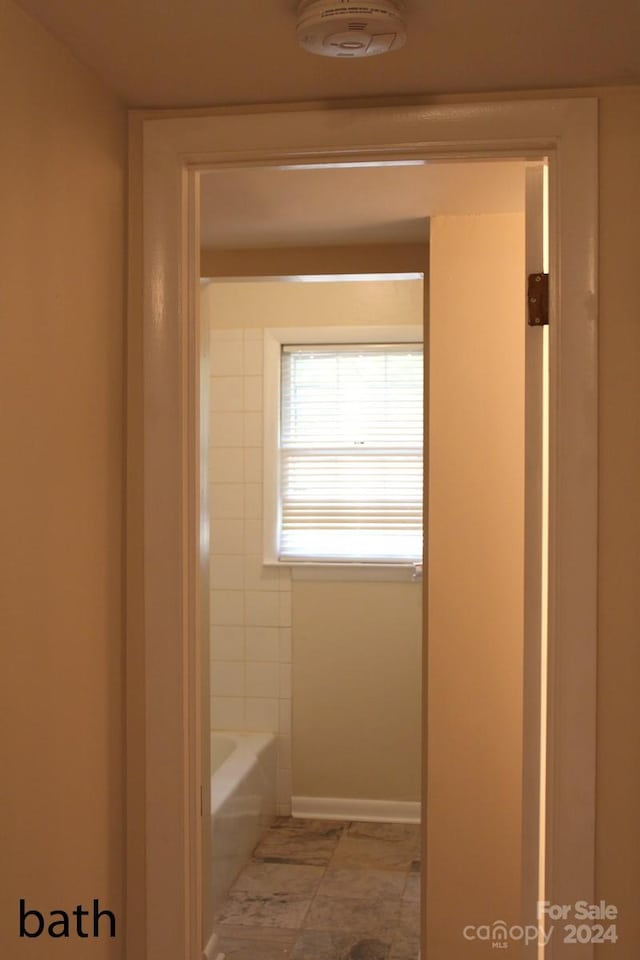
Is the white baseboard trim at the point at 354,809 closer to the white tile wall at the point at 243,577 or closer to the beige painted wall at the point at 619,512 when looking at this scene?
the white tile wall at the point at 243,577

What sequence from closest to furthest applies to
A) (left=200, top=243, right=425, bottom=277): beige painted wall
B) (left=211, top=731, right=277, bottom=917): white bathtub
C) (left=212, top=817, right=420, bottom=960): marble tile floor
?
1. (left=200, top=243, right=425, bottom=277): beige painted wall
2. (left=212, top=817, right=420, bottom=960): marble tile floor
3. (left=211, top=731, right=277, bottom=917): white bathtub

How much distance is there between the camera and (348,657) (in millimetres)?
4801

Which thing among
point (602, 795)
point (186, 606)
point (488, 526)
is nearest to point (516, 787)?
point (488, 526)

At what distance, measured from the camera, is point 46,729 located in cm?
154

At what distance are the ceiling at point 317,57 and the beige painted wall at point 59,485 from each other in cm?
8

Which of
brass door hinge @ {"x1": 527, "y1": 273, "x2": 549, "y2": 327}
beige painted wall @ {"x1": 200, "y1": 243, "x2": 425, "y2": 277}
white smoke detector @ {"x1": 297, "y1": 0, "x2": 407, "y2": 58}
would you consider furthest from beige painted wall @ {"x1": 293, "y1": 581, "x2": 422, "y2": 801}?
white smoke detector @ {"x1": 297, "y1": 0, "x2": 407, "y2": 58}

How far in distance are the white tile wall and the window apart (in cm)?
11

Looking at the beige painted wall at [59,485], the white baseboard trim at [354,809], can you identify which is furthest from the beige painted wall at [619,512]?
the white baseboard trim at [354,809]

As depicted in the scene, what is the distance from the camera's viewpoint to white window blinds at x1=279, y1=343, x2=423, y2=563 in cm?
483

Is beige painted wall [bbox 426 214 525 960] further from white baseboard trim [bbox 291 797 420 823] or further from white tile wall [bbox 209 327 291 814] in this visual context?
white tile wall [bbox 209 327 291 814]

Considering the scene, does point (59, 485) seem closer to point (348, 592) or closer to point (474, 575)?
point (474, 575)

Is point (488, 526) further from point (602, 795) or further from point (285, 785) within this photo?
point (285, 785)

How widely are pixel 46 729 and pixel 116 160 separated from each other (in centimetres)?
98

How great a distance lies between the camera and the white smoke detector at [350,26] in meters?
1.36
